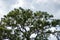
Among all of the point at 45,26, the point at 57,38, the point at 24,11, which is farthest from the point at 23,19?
the point at 57,38

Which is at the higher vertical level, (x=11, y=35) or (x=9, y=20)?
(x=9, y=20)

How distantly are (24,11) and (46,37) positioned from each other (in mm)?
5738

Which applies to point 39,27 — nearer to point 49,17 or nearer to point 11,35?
point 49,17

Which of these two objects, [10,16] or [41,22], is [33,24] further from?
[10,16]

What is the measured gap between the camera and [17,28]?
3462 centimetres

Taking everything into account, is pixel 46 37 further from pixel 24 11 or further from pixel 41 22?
pixel 24 11

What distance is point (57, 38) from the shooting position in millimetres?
33375

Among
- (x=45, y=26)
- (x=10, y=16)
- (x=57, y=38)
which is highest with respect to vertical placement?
(x=10, y=16)

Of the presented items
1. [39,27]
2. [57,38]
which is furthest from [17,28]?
[57,38]

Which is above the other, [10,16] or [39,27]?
[10,16]

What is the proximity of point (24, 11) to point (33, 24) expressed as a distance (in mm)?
3018

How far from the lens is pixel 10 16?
35.1 m

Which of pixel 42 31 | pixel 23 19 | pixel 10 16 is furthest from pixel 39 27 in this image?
pixel 10 16

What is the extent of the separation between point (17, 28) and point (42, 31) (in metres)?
4.15
